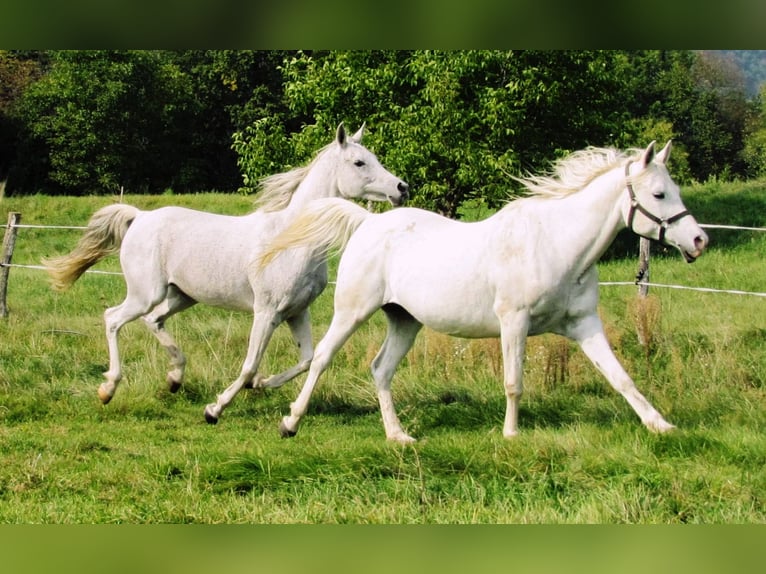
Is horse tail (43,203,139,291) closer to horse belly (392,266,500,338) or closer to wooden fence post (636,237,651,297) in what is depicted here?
horse belly (392,266,500,338)

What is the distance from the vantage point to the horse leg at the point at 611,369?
19.9 feet

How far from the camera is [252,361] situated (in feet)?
26.0

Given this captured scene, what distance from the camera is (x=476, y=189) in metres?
18.3

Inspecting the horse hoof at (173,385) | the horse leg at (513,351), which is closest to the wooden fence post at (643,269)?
the horse leg at (513,351)

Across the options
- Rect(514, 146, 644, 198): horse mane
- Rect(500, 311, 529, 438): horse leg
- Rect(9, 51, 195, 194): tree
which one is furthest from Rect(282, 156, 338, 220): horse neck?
Rect(9, 51, 195, 194): tree

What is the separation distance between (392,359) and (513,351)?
1036 millimetres

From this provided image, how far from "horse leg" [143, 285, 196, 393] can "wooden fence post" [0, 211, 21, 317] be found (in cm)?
463

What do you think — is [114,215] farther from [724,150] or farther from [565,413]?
[724,150]

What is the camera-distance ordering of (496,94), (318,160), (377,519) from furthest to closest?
(496,94)
(318,160)
(377,519)

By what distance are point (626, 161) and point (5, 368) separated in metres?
6.05

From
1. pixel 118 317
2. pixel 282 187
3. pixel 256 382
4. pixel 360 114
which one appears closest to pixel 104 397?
pixel 118 317

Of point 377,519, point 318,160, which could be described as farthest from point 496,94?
point 377,519

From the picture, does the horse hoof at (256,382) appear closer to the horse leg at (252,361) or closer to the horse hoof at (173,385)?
the horse leg at (252,361)

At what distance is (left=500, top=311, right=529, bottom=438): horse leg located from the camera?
255 inches
